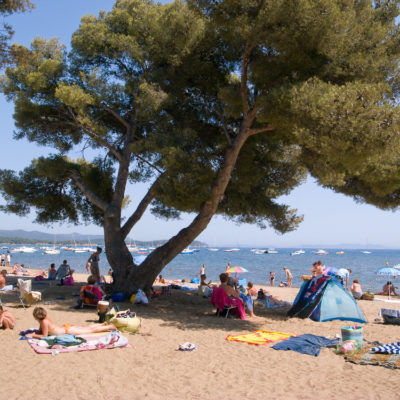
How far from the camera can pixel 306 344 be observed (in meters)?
5.97

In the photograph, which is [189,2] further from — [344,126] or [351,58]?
[344,126]

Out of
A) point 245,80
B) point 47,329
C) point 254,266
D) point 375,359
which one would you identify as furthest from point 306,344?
point 254,266

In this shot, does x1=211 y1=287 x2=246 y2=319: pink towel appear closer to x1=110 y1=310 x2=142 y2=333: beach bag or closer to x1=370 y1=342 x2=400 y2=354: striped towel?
x1=110 y1=310 x2=142 y2=333: beach bag

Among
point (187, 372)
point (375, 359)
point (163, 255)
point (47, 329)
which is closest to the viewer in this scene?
point (187, 372)

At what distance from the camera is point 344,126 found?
22.1ft

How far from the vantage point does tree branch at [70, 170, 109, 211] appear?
1085 centimetres

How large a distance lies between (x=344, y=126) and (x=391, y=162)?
2597 mm

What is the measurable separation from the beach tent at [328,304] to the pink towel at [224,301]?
1.26 m

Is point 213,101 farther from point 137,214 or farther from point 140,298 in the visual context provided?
point 140,298

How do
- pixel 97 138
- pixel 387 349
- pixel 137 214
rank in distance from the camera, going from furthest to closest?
pixel 137 214
pixel 97 138
pixel 387 349

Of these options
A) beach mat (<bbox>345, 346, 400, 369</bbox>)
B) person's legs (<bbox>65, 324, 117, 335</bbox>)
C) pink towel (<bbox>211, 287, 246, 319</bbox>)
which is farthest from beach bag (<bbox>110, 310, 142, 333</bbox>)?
beach mat (<bbox>345, 346, 400, 369</bbox>)

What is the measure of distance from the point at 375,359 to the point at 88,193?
27.5 ft

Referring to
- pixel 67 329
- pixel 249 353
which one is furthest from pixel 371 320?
pixel 67 329

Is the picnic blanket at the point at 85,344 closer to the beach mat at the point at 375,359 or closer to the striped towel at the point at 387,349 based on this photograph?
the beach mat at the point at 375,359
